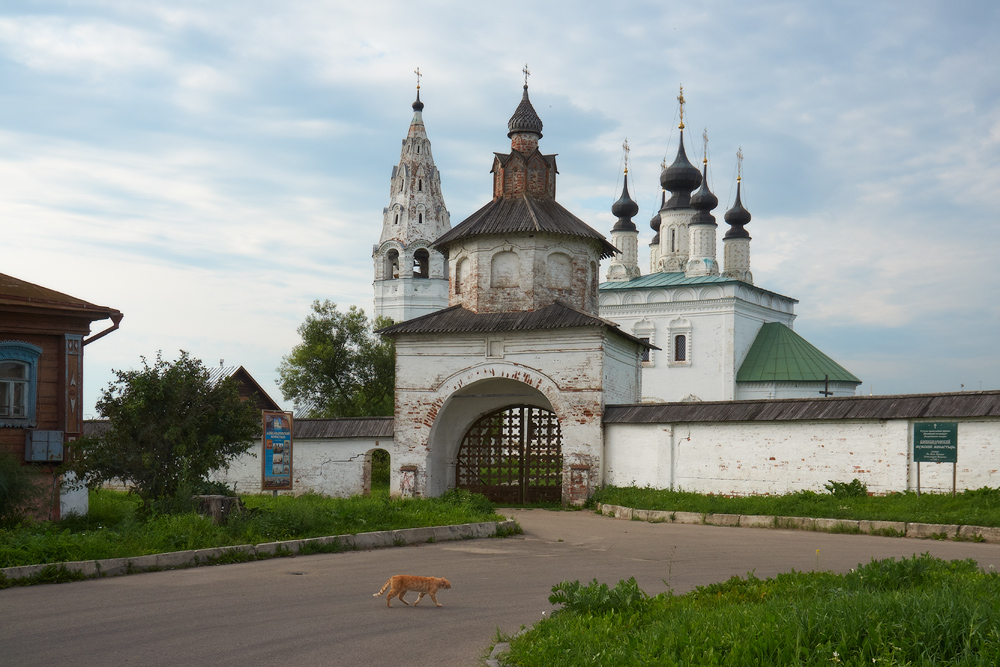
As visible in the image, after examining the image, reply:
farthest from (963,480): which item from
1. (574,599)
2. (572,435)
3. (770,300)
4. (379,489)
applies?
(770,300)

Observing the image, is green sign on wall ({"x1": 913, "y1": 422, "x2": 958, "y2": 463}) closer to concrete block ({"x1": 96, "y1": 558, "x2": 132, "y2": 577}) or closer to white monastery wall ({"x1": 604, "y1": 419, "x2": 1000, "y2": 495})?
white monastery wall ({"x1": 604, "y1": 419, "x2": 1000, "y2": 495})

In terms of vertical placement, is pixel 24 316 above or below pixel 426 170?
below

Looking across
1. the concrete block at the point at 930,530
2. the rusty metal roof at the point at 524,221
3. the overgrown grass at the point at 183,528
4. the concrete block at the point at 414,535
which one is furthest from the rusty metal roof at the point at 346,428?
the concrete block at the point at 930,530

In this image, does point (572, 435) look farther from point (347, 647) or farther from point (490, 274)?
point (347, 647)

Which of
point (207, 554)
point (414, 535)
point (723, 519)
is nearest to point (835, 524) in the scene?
point (723, 519)

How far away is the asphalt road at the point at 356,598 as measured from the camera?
6.43 m

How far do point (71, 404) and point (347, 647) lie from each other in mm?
10385

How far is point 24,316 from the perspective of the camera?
14.6 metres

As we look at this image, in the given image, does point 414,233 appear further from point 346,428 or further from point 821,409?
point 821,409

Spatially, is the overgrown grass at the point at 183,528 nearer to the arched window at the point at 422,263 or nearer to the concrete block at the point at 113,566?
the concrete block at the point at 113,566

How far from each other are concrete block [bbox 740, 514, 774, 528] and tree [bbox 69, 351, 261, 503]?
8.58 m

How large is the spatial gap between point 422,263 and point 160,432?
36.6 m

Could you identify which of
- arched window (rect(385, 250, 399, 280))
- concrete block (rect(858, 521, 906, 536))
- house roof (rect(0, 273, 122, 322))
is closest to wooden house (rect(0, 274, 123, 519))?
house roof (rect(0, 273, 122, 322))

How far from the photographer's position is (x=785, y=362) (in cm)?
4241
